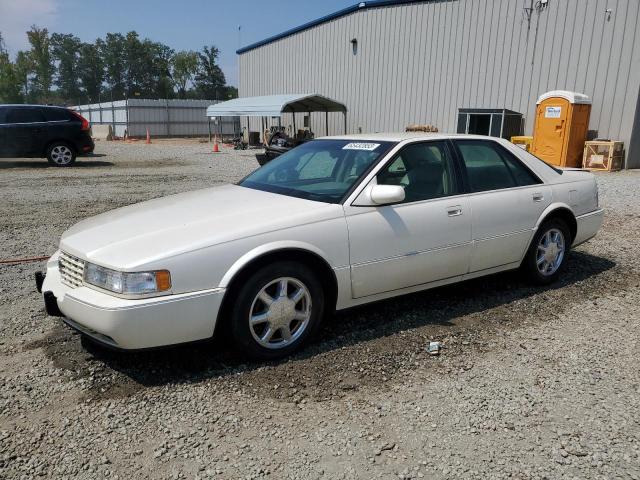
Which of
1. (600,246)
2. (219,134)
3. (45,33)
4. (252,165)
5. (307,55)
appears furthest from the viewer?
(45,33)

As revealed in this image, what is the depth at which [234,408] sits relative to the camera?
2939 mm

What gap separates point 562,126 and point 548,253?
1088 cm

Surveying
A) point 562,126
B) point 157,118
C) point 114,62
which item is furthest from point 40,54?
point 562,126

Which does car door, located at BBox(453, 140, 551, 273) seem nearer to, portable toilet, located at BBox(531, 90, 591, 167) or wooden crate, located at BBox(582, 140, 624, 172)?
portable toilet, located at BBox(531, 90, 591, 167)

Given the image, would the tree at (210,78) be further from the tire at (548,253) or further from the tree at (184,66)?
the tire at (548,253)

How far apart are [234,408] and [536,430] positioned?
1.62 metres

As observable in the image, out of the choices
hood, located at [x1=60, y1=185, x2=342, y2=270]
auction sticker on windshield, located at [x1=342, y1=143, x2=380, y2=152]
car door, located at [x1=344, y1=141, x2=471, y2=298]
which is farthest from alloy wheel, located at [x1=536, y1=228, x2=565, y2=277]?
hood, located at [x1=60, y1=185, x2=342, y2=270]

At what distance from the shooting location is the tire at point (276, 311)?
10.7ft

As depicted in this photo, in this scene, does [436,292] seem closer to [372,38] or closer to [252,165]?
[252,165]

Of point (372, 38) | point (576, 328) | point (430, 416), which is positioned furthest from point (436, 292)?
point (372, 38)

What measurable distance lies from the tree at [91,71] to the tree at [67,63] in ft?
3.46

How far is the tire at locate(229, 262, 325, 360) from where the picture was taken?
3262mm

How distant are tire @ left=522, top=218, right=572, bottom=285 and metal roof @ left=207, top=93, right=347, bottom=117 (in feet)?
55.0

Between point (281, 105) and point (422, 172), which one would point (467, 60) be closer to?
point (281, 105)
